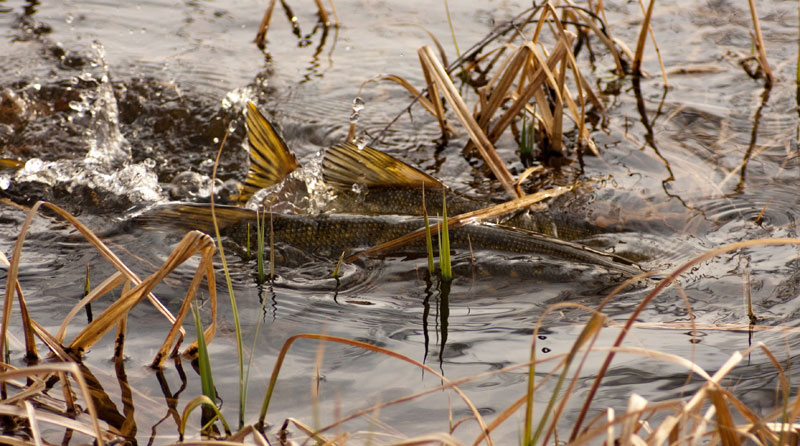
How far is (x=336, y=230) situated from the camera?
3.34 metres

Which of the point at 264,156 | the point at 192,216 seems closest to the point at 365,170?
the point at 264,156

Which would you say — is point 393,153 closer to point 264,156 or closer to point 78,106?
point 264,156

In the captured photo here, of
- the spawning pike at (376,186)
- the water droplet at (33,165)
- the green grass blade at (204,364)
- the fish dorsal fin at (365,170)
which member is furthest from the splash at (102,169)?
the green grass blade at (204,364)

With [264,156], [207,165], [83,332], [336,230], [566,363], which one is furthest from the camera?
[207,165]

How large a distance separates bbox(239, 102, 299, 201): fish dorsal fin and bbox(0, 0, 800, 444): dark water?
62 centimetres

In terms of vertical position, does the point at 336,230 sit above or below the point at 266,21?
below

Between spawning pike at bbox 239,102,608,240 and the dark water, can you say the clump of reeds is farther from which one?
spawning pike at bbox 239,102,608,240

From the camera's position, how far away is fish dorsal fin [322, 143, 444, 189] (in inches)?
142

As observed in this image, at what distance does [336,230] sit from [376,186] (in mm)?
423

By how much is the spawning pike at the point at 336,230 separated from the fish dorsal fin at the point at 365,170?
31 centimetres

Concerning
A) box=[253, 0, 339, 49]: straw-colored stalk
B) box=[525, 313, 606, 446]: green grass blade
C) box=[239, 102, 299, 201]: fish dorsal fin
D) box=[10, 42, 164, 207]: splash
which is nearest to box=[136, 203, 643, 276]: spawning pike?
box=[239, 102, 299, 201]: fish dorsal fin

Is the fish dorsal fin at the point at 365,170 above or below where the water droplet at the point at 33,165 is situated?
above

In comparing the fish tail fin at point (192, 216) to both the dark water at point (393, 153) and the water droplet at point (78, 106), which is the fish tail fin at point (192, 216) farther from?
the water droplet at point (78, 106)

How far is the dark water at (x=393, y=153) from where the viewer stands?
2.41 metres
